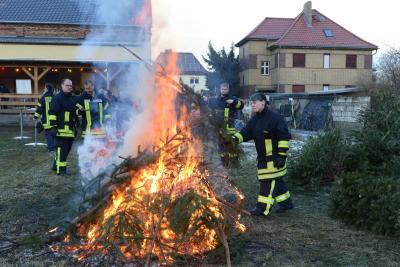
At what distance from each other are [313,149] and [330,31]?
37.6 meters

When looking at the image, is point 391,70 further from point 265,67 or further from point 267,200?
point 265,67

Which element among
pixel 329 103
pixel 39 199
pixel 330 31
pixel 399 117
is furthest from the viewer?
pixel 330 31

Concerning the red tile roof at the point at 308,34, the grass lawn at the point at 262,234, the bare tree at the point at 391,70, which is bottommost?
the grass lawn at the point at 262,234

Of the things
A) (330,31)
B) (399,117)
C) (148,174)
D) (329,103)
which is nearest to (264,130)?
(148,174)

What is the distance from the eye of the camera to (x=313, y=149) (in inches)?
323

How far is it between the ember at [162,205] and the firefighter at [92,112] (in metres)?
4.69

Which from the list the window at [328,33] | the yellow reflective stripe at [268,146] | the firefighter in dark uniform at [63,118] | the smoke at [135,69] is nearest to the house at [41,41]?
the firefighter in dark uniform at [63,118]

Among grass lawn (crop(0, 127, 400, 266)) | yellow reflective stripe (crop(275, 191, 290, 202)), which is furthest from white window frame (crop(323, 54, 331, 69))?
yellow reflective stripe (crop(275, 191, 290, 202))

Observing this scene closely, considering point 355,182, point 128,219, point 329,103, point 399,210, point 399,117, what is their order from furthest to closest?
point 329,103, point 399,117, point 355,182, point 399,210, point 128,219

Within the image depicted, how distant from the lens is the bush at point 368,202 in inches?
198

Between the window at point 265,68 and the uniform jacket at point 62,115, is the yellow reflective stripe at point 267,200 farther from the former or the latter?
Answer: the window at point 265,68

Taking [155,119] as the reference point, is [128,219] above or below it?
below

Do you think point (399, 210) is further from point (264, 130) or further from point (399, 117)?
point (399, 117)

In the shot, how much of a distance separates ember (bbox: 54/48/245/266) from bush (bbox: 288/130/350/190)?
2.94m
